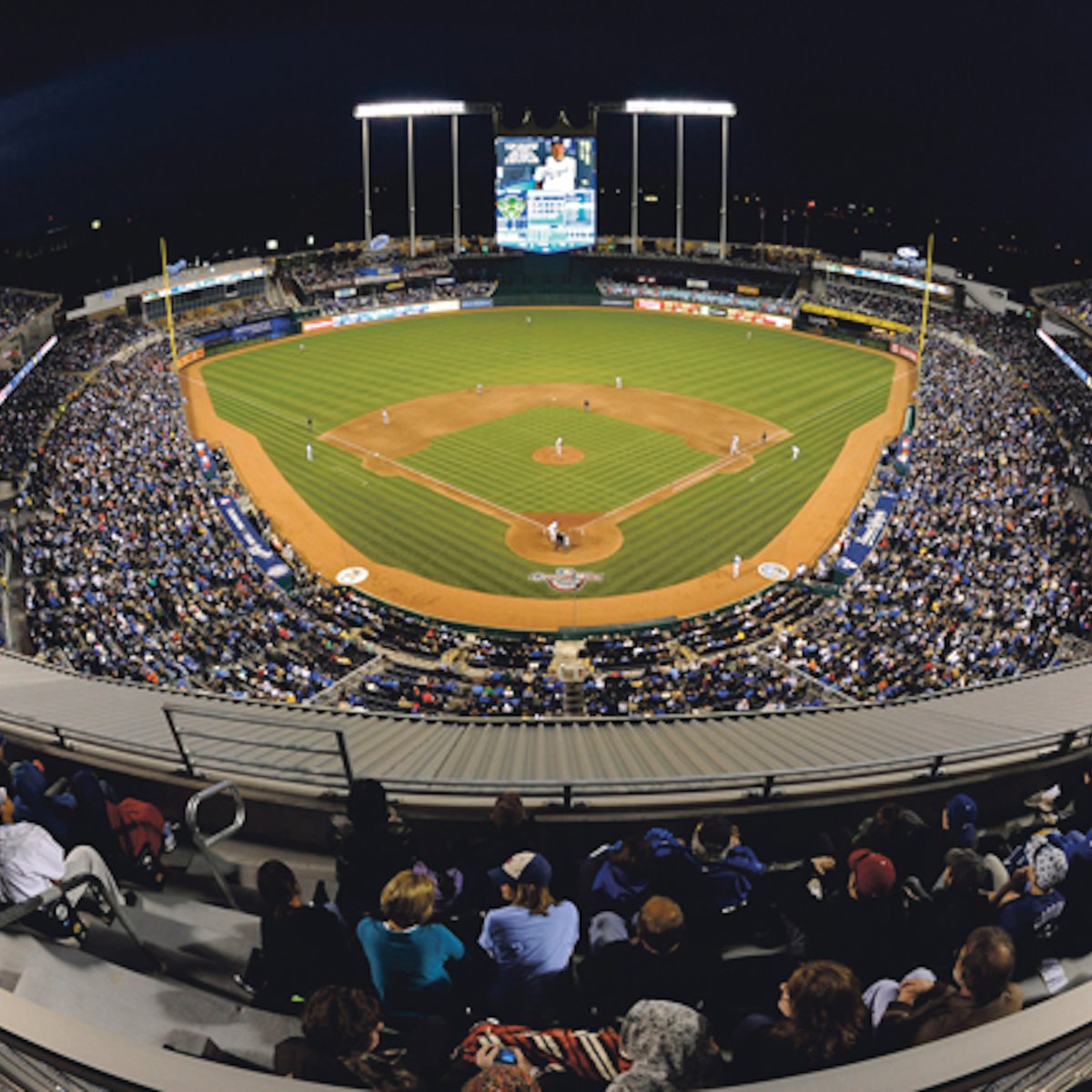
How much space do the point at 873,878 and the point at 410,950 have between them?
8.49ft

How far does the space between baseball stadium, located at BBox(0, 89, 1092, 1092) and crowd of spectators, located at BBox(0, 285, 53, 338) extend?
1.29 feet

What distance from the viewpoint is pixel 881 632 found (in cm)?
2341

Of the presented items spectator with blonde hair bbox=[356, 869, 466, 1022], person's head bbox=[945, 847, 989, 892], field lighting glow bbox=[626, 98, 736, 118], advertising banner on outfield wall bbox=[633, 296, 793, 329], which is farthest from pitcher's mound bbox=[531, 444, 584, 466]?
field lighting glow bbox=[626, 98, 736, 118]

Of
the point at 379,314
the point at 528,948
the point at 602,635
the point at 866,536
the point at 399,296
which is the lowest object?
the point at 602,635

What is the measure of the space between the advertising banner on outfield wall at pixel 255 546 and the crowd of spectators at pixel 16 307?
2240 centimetres

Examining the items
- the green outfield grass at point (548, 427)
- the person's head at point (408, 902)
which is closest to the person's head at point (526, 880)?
the person's head at point (408, 902)

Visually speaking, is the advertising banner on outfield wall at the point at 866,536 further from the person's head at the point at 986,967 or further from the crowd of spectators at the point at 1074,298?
the person's head at the point at 986,967

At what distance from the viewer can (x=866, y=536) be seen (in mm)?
29703

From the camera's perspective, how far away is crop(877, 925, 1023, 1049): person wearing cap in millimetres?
3773

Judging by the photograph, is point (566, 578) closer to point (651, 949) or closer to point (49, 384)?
point (651, 949)

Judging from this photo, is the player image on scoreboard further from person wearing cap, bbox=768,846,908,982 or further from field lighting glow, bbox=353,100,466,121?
person wearing cap, bbox=768,846,908,982

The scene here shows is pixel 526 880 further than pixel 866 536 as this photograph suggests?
No

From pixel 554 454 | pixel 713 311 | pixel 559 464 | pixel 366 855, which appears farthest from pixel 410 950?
pixel 713 311

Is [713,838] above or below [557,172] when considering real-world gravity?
below
